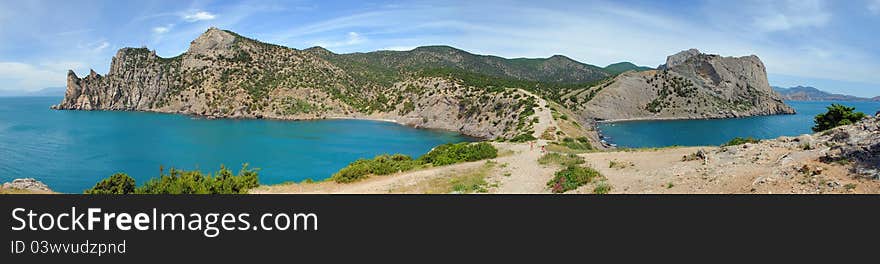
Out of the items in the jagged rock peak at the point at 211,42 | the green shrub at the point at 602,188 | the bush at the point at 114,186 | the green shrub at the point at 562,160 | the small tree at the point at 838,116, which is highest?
the jagged rock peak at the point at 211,42

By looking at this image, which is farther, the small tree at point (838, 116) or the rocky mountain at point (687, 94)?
the rocky mountain at point (687, 94)

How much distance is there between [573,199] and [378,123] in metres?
97.7

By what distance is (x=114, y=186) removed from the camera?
2069cm

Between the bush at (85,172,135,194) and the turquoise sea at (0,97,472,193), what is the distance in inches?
756

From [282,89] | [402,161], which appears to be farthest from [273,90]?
[402,161]

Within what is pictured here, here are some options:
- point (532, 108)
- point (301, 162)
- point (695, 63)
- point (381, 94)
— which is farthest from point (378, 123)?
point (695, 63)

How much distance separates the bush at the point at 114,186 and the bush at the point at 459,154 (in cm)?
1628

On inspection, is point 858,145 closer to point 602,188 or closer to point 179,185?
point 602,188

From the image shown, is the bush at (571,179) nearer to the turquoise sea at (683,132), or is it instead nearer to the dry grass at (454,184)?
the dry grass at (454,184)

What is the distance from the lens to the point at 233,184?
71.3ft

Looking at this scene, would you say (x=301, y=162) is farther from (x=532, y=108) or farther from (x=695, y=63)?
(x=695, y=63)

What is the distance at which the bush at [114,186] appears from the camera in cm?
2039

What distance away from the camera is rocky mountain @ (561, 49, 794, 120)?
123 meters

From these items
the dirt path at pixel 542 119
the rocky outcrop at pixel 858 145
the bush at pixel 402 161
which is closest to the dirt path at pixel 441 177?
the bush at pixel 402 161
